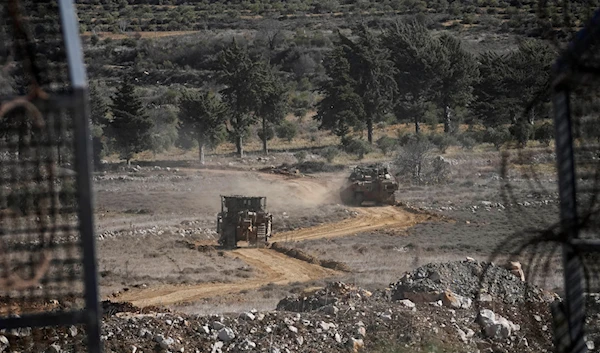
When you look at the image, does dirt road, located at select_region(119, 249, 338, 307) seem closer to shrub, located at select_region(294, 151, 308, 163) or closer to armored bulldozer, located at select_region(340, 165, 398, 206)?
armored bulldozer, located at select_region(340, 165, 398, 206)

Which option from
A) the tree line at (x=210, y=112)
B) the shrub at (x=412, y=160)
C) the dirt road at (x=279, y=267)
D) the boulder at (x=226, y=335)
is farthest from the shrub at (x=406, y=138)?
the boulder at (x=226, y=335)

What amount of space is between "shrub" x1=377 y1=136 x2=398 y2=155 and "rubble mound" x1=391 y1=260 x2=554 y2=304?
88.0ft

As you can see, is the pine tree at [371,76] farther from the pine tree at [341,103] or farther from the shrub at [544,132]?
the shrub at [544,132]

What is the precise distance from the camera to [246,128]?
4400cm

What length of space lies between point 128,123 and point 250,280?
21.3 meters

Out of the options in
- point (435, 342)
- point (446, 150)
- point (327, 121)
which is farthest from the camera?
point (327, 121)

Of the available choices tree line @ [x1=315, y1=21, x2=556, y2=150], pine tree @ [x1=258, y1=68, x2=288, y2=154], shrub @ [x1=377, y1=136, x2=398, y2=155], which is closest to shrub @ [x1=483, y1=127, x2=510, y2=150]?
tree line @ [x1=315, y1=21, x2=556, y2=150]

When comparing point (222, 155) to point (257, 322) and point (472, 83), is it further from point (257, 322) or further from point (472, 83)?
point (257, 322)

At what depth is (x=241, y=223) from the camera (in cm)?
2412

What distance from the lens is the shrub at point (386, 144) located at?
4216cm

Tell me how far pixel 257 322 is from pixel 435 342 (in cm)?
229

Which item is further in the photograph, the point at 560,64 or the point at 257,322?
the point at 257,322

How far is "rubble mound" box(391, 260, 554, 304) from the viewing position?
14.2 m

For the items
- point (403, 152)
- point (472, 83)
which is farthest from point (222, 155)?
point (472, 83)
